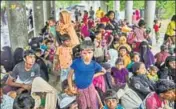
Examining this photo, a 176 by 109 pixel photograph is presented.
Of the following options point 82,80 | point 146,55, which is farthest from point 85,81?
point 146,55

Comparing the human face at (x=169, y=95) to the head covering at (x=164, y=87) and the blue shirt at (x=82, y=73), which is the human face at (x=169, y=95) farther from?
the blue shirt at (x=82, y=73)

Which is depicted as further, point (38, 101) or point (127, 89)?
point (127, 89)

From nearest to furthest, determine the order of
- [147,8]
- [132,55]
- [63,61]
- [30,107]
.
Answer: [30,107] < [63,61] < [132,55] < [147,8]

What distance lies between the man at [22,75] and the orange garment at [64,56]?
33.6 inches

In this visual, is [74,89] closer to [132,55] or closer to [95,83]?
[95,83]

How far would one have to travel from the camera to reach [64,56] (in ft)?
20.0

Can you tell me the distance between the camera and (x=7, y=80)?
531 centimetres

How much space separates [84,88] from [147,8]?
9283mm

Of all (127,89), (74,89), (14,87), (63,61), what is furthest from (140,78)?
(14,87)

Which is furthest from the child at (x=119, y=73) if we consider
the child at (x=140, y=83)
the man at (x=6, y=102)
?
the man at (x=6, y=102)

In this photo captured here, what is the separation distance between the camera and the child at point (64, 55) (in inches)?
239

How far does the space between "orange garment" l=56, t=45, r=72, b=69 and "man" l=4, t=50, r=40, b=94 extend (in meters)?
0.85

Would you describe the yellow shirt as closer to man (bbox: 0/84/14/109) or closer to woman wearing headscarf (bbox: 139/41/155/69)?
woman wearing headscarf (bbox: 139/41/155/69)

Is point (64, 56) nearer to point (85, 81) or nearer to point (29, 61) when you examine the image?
point (29, 61)
